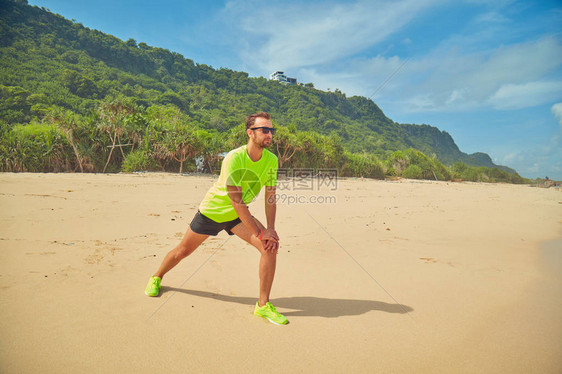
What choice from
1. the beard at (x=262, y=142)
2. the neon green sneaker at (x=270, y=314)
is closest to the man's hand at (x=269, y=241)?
the neon green sneaker at (x=270, y=314)

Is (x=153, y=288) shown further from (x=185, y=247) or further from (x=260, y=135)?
(x=260, y=135)

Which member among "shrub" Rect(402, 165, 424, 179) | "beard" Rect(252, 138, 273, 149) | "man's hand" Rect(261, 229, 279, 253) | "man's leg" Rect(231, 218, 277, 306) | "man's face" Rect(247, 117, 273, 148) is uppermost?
"shrub" Rect(402, 165, 424, 179)

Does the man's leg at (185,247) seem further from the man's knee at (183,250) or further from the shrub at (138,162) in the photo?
the shrub at (138,162)

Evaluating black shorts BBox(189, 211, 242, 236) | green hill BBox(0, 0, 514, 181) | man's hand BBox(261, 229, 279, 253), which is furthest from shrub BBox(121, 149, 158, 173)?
man's hand BBox(261, 229, 279, 253)

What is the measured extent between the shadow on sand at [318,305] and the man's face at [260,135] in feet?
4.99

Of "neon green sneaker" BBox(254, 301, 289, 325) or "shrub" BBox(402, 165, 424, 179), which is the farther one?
"shrub" BBox(402, 165, 424, 179)

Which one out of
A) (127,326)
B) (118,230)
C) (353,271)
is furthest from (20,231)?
(353,271)

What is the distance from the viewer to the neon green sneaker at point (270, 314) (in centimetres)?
238

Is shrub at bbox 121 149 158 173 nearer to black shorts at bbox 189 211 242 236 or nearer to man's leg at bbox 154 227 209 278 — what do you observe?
man's leg at bbox 154 227 209 278

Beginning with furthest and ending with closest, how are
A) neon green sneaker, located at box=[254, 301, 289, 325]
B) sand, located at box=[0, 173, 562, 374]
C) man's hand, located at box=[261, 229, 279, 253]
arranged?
1. man's hand, located at box=[261, 229, 279, 253]
2. neon green sneaker, located at box=[254, 301, 289, 325]
3. sand, located at box=[0, 173, 562, 374]

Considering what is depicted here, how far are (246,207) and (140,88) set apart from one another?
223 ft

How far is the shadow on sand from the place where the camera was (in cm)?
263

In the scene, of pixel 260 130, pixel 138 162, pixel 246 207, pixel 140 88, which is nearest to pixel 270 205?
pixel 246 207

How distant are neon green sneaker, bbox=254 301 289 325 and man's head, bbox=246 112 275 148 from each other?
1.41m
